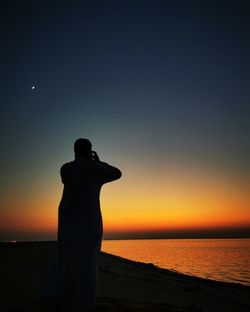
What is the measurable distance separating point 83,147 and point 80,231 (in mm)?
1242

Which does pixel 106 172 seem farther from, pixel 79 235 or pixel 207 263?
pixel 207 263

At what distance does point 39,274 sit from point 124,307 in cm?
550

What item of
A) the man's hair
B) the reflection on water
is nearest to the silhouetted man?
the man's hair

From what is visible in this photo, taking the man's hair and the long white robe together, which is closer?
the long white robe

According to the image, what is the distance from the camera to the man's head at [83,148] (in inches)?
179

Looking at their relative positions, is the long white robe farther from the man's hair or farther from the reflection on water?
the reflection on water

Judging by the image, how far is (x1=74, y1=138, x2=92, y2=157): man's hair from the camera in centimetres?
454

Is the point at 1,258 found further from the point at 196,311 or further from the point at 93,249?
the point at 93,249

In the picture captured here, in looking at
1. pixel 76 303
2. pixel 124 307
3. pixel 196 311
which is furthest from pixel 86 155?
pixel 196 311

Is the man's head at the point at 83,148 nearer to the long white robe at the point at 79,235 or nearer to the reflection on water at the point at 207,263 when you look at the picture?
the long white robe at the point at 79,235

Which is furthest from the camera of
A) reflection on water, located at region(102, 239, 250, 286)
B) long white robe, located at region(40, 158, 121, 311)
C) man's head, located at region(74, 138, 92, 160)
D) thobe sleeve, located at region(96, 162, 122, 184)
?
reflection on water, located at region(102, 239, 250, 286)

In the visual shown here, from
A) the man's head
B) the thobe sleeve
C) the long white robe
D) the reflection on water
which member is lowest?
the reflection on water

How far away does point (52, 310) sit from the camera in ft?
14.1

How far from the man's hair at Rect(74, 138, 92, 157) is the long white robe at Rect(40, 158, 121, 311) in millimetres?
131
